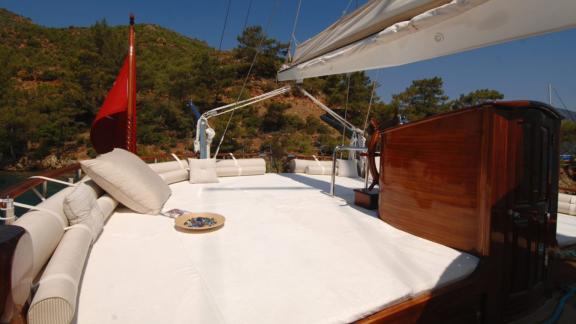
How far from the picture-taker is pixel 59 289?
822mm

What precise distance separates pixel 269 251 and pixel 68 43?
3382 centimetres

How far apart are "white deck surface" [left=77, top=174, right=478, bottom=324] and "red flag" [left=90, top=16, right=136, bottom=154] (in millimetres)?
1545

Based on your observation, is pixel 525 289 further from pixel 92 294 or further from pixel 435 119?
pixel 92 294

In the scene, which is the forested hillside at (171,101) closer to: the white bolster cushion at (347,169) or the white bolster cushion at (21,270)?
the white bolster cushion at (347,169)

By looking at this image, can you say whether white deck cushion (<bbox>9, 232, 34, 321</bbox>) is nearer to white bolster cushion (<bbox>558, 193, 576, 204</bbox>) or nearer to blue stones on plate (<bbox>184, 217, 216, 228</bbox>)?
blue stones on plate (<bbox>184, 217, 216, 228</bbox>)

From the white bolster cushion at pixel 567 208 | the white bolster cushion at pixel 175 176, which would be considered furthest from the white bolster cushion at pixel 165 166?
the white bolster cushion at pixel 567 208

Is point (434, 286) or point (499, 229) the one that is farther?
point (499, 229)

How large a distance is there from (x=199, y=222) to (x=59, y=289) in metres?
1.03

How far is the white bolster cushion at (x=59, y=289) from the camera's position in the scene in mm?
761

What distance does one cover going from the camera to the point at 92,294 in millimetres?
1063

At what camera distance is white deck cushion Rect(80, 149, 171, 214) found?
1904 millimetres

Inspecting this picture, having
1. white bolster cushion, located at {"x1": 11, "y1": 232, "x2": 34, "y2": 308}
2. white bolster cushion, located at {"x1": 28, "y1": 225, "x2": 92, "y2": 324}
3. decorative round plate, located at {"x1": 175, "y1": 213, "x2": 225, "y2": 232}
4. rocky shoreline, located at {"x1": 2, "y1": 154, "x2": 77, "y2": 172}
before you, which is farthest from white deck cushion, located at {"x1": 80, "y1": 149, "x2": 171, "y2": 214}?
rocky shoreline, located at {"x1": 2, "y1": 154, "x2": 77, "y2": 172}

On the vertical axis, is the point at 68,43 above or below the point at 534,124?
above

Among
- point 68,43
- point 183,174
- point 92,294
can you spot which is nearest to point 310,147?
point 183,174
